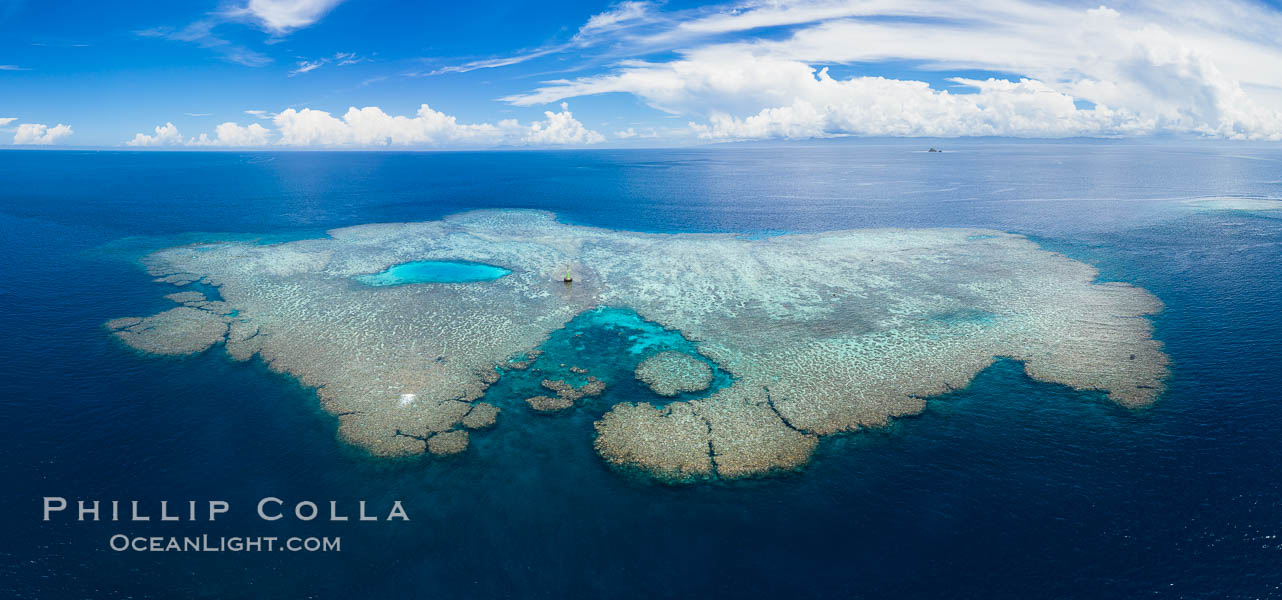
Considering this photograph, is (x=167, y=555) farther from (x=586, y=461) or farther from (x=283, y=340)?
(x=283, y=340)

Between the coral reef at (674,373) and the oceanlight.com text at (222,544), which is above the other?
the coral reef at (674,373)

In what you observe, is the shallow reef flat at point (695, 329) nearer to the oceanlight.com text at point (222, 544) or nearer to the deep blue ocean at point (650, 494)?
the deep blue ocean at point (650, 494)

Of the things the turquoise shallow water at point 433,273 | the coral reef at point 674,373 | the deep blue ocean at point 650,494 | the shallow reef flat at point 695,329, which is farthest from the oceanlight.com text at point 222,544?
the turquoise shallow water at point 433,273

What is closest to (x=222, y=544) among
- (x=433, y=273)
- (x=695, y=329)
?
(x=695, y=329)

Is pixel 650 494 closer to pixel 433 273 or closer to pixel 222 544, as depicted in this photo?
pixel 222 544

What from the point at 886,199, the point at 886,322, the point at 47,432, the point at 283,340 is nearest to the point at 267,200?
the point at 283,340

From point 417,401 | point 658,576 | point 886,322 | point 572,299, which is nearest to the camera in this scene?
point 658,576
